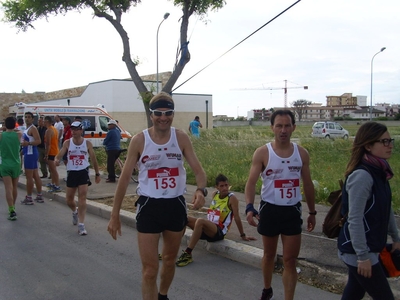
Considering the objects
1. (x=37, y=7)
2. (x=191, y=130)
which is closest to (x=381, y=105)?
(x=191, y=130)

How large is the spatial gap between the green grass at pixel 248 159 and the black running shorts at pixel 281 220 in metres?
4.70

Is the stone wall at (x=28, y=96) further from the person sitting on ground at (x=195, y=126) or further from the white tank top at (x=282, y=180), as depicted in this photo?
the white tank top at (x=282, y=180)

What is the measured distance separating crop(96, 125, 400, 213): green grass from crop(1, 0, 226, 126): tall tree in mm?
2792

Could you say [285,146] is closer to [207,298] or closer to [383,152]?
[383,152]

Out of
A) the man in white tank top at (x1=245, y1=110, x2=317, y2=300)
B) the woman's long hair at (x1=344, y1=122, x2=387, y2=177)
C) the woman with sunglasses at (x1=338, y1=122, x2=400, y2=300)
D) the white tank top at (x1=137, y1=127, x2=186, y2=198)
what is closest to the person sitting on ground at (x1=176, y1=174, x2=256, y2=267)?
the man in white tank top at (x1=245, y1=110, x2=317, y2=300)

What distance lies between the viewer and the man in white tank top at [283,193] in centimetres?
397

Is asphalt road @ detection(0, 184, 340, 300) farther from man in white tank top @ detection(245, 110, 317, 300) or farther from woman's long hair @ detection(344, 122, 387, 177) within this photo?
woman's long hair @ detection(344, 122, 387, 177)

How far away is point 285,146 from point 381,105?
156m

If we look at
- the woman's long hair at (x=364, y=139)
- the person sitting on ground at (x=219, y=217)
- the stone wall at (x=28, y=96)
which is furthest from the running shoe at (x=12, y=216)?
the stone wall at (x=28, y=96)

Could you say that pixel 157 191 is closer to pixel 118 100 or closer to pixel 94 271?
pixel 94 271

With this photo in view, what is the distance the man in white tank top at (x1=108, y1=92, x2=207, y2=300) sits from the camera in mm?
3748

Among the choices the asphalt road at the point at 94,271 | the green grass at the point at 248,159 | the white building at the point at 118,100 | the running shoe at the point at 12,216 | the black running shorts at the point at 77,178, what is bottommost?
the asphalt road at the point at 94,271

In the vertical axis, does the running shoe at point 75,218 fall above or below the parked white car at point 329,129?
below

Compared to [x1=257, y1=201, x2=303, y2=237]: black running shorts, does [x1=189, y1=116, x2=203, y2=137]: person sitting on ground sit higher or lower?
higher
